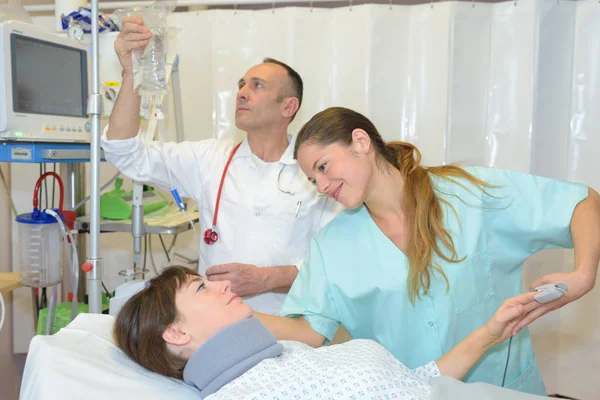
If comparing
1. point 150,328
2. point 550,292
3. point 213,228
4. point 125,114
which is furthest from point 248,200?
point 550,292

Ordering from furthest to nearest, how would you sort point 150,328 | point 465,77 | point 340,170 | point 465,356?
point 465,77 < point 340,170 < point 465,356 < point 150,328

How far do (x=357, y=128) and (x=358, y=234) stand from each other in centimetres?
30

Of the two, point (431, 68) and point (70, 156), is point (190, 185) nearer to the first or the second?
point (70, 156)

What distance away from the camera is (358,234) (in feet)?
5.71

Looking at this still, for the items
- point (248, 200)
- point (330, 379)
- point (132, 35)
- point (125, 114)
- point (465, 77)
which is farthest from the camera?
point (465, 77)

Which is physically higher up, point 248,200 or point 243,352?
point 248,200

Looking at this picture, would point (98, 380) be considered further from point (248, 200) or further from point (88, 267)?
point (248, 200)

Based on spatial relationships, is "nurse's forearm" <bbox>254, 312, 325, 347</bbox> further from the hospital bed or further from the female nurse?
the hospital bed

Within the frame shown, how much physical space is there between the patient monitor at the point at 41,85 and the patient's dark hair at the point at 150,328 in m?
0.90

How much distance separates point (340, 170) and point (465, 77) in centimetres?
135

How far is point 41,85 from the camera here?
2.10 m

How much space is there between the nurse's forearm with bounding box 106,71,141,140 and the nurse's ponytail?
59cm

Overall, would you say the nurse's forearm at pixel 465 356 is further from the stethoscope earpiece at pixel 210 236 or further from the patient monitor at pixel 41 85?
the patient monitor at pixel 41 85

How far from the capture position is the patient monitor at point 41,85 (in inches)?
76.8
